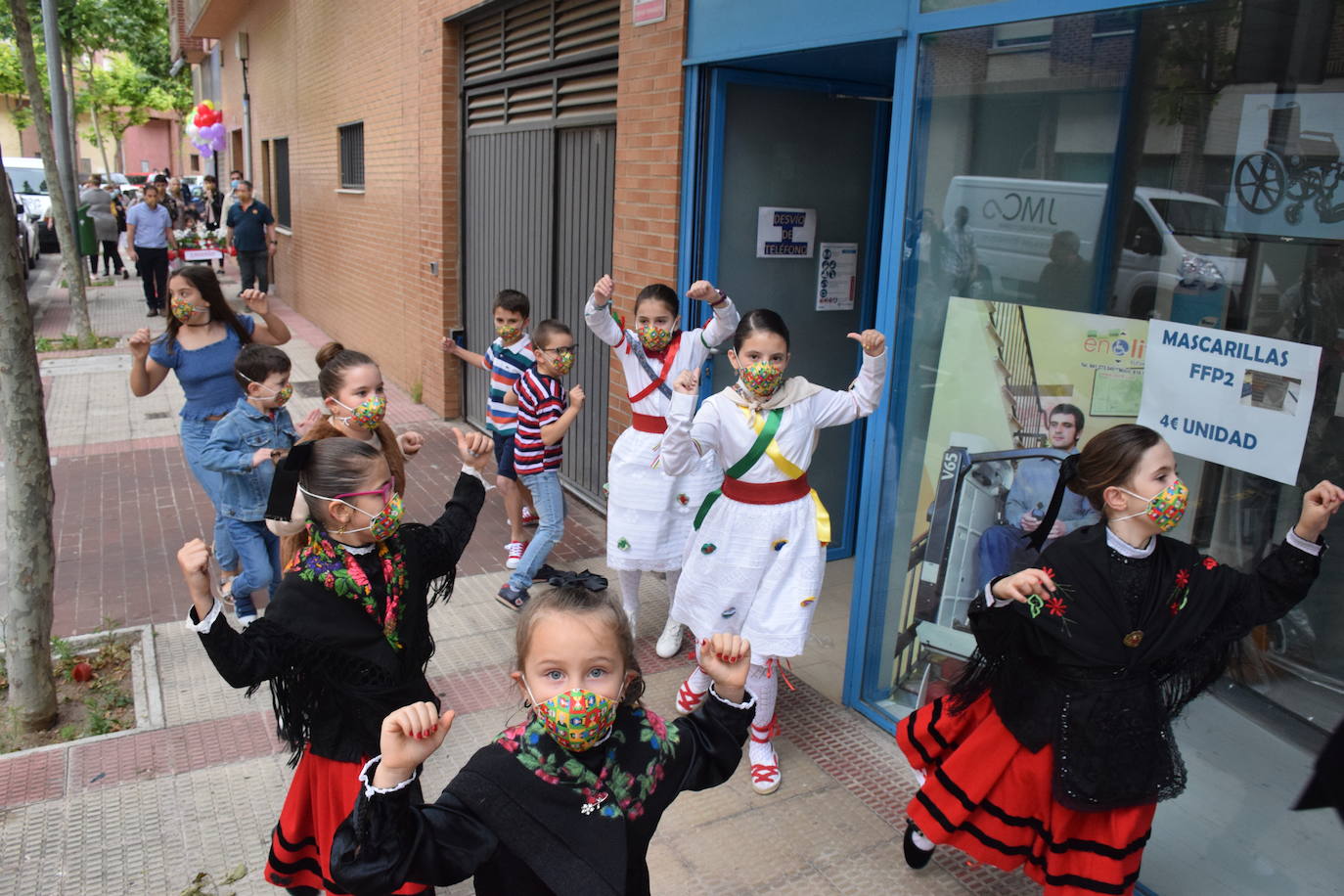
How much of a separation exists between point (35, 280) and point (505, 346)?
18.8 metres

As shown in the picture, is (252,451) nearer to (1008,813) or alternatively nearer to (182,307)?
(182,307)

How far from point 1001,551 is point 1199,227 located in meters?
1.36

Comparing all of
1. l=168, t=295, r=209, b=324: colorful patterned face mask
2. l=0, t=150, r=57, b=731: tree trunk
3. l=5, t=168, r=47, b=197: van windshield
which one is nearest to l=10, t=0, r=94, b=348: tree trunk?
l=168, t=295, r=209, b=324: colorful patterned face mask

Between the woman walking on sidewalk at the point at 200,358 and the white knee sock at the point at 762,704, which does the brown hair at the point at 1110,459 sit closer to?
the white knee sock at the point at 762,704

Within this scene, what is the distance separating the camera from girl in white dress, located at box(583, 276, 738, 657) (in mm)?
5016

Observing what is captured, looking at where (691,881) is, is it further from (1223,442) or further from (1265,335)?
(1265,335)

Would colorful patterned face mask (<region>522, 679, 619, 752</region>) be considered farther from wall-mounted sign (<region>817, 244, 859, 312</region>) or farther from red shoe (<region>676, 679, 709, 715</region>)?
wall-mounted sign (<region>817, 244, 859, 312</region>)

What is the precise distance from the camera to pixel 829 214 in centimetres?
625

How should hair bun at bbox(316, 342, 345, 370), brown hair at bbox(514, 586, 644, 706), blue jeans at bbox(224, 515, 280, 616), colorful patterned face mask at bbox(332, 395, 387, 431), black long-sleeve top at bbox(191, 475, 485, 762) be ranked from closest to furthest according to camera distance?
brown hair at bbox(514, 586, 644, 706) → black long-sleeve top at bbox(191, 475, 485, 762) → colorful patterned face mask at bbox(332, 395, 387, 431) → hair bun at bbox(316, 342, 345, 370) → blue jeans at bbox(224, 515, 280, 616)

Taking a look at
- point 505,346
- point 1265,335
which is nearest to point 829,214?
point 505,346

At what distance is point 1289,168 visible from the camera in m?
3.14

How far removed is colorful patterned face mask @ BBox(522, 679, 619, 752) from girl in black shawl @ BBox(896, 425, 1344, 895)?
126 centimetres

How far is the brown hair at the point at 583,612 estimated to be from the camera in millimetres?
2043

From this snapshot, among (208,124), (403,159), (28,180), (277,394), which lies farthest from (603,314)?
(28,180)
